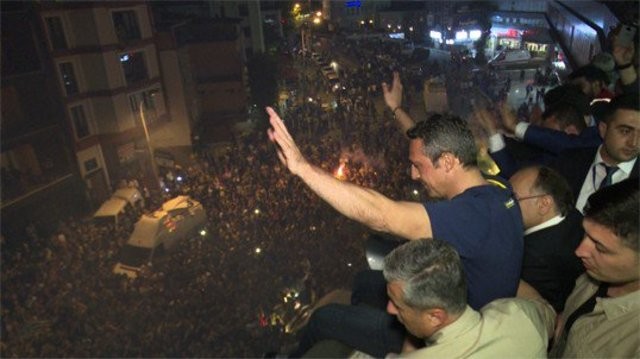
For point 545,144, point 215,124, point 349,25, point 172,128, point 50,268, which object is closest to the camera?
point 545,144

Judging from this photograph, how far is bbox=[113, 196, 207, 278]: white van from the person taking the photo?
1158 centimetres

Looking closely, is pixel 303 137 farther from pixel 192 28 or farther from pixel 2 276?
pixel 2 276

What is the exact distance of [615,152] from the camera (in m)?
2.92

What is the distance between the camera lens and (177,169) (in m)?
19.3

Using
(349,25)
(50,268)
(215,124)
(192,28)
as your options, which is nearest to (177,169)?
(215,124)

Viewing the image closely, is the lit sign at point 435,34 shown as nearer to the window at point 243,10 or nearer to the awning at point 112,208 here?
the window at point 243,10

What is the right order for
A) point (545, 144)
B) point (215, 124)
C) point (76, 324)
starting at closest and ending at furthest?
point (545, 144) → point (76, 324) → point (215, 124)

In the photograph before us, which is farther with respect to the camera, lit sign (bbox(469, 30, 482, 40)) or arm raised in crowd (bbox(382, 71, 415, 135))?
lit sign (bbox(469, 30, 482, 40))

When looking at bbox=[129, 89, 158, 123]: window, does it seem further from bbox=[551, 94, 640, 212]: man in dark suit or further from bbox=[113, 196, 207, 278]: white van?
bbox=[551, 94, 640, 212]: man in dark suit

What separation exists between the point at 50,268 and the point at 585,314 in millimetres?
10848

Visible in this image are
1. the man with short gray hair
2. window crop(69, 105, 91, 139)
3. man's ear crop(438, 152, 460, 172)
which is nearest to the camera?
the man with short gray hair

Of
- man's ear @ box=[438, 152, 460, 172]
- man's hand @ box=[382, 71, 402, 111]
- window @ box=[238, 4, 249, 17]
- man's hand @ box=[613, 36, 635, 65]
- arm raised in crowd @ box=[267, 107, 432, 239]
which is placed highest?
window @ box=[238, 4, 249, 17]

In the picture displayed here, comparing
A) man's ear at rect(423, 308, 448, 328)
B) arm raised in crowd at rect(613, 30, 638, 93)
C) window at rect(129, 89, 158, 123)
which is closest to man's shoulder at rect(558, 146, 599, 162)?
arm raised in crowd at rect(613, 30, 638, 93)

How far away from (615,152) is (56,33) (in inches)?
759
